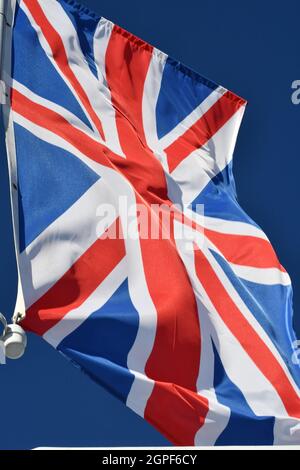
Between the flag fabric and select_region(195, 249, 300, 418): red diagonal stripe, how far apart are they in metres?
0.01

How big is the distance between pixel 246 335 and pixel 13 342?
A: 2608 millimetres

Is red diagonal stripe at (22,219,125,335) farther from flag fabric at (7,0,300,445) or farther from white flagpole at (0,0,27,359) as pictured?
white flagpole at (0,0,27,359)

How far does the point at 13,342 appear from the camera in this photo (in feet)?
25.2

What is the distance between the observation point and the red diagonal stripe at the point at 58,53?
1011 cm

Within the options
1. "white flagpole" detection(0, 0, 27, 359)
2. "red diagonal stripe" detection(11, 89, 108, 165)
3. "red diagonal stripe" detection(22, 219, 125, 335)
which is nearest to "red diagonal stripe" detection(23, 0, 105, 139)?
"white flagpole" detection(0, 0, 27, 359)

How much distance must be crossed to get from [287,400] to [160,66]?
3.75 meters

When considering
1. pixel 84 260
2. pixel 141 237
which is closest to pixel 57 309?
pixel 84 260

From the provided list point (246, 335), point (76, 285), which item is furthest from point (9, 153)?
point (246, 335)

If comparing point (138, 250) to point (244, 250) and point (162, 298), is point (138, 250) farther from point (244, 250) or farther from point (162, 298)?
point (244, 250)

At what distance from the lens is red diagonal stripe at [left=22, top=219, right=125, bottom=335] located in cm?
827

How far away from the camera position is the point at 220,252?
10445 mm

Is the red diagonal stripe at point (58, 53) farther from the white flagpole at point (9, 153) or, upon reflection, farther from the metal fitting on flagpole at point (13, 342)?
the metal fitting on flagpole at point (13, 342)

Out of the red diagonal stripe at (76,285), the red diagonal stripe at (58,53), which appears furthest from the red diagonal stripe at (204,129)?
the red diagonal stripe at (76,285)

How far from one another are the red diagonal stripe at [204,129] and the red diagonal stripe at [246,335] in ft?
4.82
